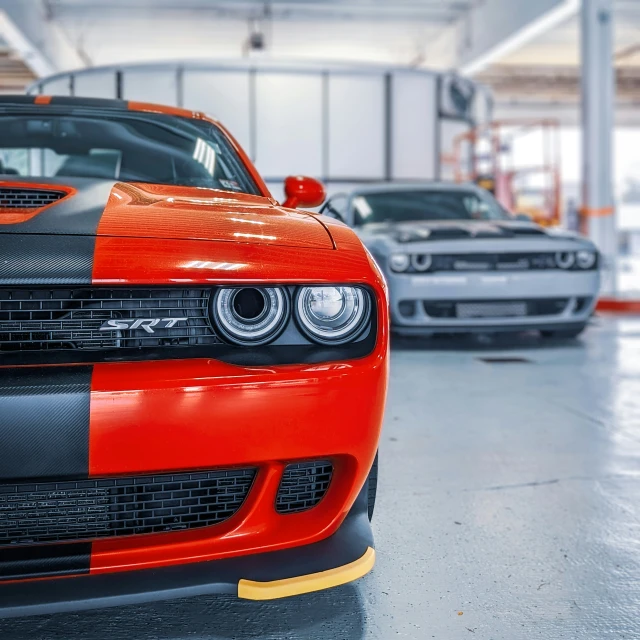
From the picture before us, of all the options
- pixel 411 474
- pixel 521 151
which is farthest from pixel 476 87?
pixel 521 151

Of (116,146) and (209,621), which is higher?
(116,146)

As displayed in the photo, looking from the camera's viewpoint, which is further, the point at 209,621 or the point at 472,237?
the point at 472,237

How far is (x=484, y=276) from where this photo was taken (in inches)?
181

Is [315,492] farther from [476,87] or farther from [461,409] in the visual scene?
[476,87]

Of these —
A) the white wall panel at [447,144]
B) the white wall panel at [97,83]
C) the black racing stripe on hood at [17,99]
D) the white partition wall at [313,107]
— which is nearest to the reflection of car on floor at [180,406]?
the black racing stripe on hood at [17,99]

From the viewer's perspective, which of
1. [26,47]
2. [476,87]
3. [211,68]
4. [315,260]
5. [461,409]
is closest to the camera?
[315,260]

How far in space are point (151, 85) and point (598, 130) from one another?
536 cm

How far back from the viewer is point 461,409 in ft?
10.4

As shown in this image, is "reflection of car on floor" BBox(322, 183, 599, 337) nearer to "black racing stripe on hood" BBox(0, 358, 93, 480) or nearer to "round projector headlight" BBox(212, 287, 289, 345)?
"round projector headlight" BBox(212, 287, 289, 345)

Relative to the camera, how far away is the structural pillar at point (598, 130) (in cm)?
883

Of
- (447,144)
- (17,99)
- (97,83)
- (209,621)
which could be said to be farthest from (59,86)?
(209,621)

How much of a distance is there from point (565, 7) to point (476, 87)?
1.58m

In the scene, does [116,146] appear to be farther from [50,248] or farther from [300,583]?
[300,583]

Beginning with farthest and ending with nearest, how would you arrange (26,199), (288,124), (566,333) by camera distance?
(288,124) → (566,333) → (26,199)
